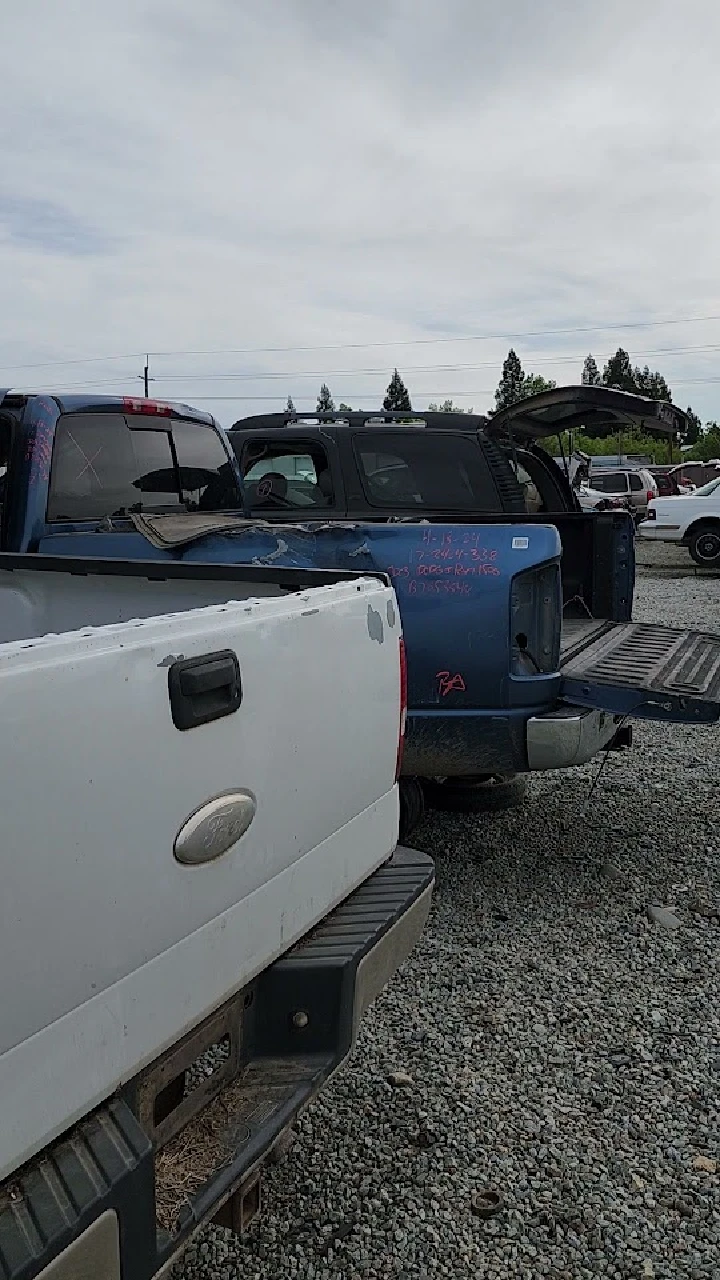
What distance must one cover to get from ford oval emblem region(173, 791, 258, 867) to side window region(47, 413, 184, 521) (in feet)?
9.37

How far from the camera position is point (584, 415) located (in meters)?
6.57

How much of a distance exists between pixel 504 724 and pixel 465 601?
1.72 ft

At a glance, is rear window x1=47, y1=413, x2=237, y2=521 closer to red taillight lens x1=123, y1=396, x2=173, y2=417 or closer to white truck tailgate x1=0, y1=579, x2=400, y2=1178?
red taillight lens x1=123, y1=396, x2=173, y2=417

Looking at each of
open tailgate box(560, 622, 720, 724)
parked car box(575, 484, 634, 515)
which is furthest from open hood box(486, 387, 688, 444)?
parked car box(575, 484, 634, 515)

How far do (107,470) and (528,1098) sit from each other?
3.13m

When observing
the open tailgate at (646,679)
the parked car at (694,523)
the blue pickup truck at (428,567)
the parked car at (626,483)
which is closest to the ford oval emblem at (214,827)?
the blue pickup truck at (428,567)

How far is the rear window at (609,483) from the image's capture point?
28.4 m

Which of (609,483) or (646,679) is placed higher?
(609,483)

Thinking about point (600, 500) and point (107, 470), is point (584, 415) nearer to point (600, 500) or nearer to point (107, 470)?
point (107, 470)

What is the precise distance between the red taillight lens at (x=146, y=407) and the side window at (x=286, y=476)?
174 centimetres

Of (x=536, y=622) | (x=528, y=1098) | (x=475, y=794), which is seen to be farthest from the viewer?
(x=475, y=794)

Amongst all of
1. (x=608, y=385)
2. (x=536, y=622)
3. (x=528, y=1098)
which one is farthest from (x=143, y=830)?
(x=608, y=385)

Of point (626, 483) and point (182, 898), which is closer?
point (182, 898)

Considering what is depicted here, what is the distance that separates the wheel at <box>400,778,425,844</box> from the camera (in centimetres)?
481
